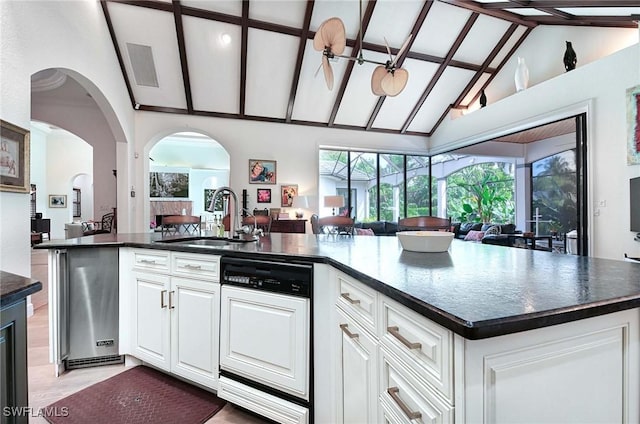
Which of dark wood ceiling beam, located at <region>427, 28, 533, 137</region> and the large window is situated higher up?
dark wood ceiling beam, located at <region>427, 28, 533, 137</region>

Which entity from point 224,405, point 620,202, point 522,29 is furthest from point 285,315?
point 522,29

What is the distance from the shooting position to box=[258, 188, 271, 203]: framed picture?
21.9 ft

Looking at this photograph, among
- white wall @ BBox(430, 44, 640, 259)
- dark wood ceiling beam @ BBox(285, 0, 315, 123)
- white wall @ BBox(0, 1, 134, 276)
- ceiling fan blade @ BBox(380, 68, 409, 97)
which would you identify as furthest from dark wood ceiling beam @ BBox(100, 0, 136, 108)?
white wall @ BBox(430, 44, 640, 259)

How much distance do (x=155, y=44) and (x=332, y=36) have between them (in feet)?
12.4

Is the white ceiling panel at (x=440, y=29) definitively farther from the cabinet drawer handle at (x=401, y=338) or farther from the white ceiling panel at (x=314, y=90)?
the cabinet drawer handle at (x=401, y=338)

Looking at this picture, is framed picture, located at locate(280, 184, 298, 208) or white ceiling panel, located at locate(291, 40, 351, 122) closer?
white ceiling panel, located at locate(291, 40, 351, 122)

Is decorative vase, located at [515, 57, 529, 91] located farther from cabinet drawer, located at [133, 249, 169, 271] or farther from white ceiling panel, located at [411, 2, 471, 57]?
cabinet drawer, located at [133, 249, 169, 271]

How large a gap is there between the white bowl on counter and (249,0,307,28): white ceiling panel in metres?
4.74

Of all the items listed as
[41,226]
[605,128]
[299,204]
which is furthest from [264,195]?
[41,226]

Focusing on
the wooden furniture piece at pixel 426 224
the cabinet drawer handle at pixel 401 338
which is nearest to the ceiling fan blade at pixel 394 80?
the wooden furniture piece at pixel 426 224

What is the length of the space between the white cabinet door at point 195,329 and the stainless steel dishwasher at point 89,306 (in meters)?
0.63

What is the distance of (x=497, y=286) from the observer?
0.81 meters

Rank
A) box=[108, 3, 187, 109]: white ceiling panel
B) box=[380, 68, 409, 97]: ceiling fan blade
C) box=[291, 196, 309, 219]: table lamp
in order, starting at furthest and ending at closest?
box=[291, 196, 309, 219]: table lamp < box=[108, 3, 187, 109]: white ceiling panel < box=[380, 68, 409, 97]: ceiling fan blade

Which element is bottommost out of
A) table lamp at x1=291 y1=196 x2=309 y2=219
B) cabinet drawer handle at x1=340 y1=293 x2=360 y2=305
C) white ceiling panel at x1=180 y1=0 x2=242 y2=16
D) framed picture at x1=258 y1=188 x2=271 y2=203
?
cabinet drawer handle at x1=340 y1=293 x2=360 y2=305
